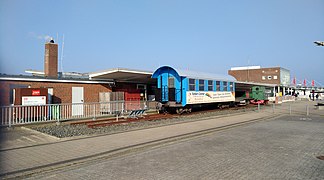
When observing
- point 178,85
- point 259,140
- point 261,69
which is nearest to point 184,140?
point 259,140

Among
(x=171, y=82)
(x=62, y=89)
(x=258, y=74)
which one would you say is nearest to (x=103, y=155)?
(x=171, y=82)

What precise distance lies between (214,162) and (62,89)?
15.4 m

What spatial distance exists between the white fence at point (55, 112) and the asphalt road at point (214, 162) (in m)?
8.66

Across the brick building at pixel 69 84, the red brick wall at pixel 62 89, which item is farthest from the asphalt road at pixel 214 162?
the brick building at pixel 69 84

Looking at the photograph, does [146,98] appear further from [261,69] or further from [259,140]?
[261,69]

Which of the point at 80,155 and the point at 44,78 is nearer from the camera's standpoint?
the point at 80,155

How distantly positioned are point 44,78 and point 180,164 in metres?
14.7

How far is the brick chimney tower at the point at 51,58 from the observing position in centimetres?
2126

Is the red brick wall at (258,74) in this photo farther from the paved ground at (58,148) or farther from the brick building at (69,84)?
the paved ground at (58,148)

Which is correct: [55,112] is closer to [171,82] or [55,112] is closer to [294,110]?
[171,82]

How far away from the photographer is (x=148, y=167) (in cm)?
621

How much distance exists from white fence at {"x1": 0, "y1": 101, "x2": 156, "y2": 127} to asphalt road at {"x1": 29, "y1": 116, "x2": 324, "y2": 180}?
8.66 metres

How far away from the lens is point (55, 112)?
50.9 ft

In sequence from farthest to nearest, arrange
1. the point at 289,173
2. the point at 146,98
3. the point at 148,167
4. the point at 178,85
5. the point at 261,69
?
the point at 261,69
the point at 146,98
the point at 178,85
the point at 148,167
the point at 289,173
